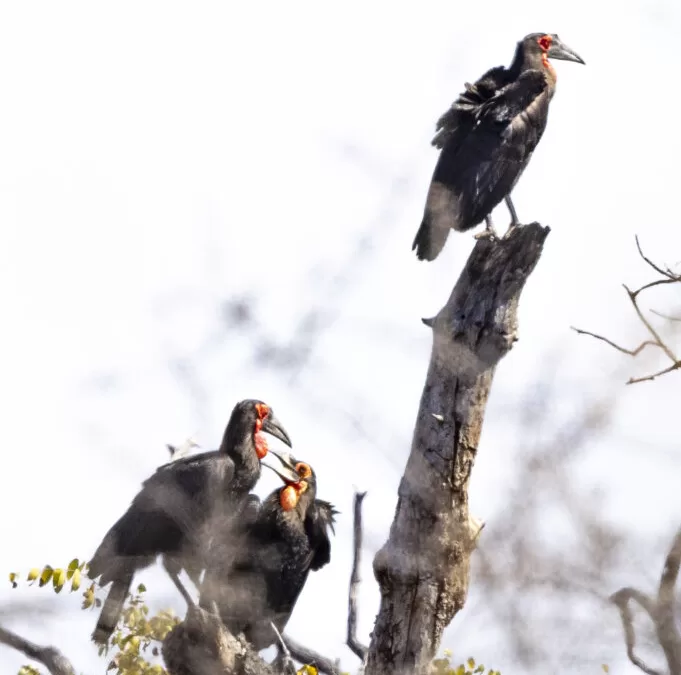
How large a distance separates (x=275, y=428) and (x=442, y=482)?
129 inches

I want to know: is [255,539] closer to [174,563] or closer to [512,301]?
[174,563]

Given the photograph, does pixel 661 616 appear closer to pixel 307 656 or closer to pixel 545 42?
pixel 307 656

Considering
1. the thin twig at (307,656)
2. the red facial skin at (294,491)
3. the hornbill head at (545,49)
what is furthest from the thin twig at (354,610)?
the hornbill head at (545,49)

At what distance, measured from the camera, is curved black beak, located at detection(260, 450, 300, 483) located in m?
7.07

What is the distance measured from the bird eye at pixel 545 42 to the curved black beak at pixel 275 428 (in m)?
2.87

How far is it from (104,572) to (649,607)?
12.6ft

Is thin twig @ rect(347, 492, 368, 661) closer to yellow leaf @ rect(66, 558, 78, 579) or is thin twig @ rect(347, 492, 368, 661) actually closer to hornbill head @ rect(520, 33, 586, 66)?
yellow leaf @ rect(66, 558, 78, 579)

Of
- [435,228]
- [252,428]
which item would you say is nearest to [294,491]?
[252,428]

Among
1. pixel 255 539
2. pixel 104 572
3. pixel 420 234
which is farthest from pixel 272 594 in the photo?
pixel 420 234

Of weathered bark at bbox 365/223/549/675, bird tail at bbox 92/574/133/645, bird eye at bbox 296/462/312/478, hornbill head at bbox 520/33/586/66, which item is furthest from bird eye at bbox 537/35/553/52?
bird tail at bbox 92/574/133/645

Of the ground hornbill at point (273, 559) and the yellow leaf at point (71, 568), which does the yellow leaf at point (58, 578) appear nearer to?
the yellow leaf at point (71, 568)

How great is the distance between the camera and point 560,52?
322 inches

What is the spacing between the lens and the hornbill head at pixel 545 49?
789 centimetres

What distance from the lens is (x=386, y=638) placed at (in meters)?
4.50
